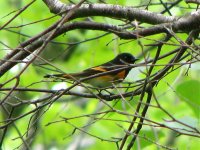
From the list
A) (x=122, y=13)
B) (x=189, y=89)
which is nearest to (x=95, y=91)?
(x=189, y=89)

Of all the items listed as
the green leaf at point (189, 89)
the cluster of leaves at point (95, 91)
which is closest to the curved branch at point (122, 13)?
the cluster of leaves at point (95, 91)

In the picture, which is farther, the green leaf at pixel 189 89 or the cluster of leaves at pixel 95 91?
the green leaf at pixel 189 89

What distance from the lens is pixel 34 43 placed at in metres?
3.80

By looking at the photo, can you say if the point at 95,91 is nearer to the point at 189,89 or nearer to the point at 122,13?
the point at 189,89

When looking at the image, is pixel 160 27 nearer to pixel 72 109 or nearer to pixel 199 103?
pixel 199 103

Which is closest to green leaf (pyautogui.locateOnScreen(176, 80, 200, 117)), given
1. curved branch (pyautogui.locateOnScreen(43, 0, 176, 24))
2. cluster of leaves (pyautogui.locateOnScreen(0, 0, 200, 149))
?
cluster of leaves (pyautogui.locateOnScreen(0, 0, 200, 149))

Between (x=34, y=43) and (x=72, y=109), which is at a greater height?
(x=72, y=109)

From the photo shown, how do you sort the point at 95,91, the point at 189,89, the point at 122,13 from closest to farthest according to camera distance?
1. the point at 122,13
2. the point at 189,89
3. the point at 95,91

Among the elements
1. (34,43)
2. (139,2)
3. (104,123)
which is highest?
(104,123)

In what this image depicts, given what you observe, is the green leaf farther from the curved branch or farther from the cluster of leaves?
the curved branch

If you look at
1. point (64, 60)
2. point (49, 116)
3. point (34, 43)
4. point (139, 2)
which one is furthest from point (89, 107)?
point (34, 43)

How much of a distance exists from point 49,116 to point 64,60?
0.94 metres

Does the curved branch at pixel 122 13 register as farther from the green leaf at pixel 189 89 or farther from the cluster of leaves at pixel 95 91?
the green leaf at pixel 189 89

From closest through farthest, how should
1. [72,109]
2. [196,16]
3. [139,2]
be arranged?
[196,16] < [139,2] < [72,109]
